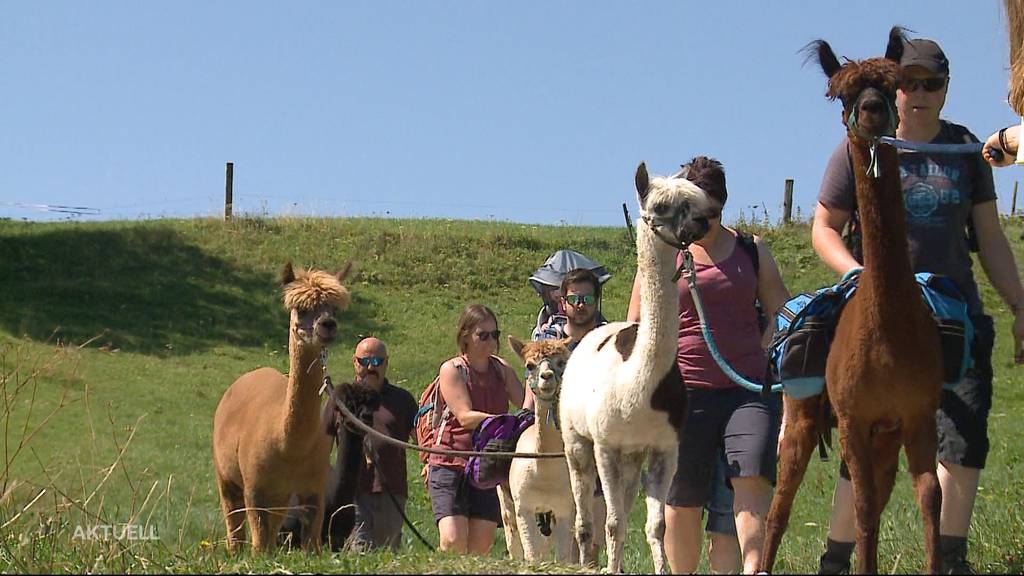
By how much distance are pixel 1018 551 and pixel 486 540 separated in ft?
9.94

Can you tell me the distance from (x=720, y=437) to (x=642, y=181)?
144 cm

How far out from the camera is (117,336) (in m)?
23.9

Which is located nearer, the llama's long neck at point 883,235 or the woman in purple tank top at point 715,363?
the llama's long neck at point 883,235

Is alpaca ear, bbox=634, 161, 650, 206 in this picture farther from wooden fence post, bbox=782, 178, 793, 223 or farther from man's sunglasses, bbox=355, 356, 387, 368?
wooden fence post, bbox=782, 178, 793, 223

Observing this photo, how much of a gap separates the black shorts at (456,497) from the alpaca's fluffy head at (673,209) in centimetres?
268

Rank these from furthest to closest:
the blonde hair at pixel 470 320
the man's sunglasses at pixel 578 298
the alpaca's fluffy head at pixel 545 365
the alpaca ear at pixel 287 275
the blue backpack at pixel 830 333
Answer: the alpaca ear at pixel 287 275, the blonde hair at pixel 470 320, the man's sunglasses at pixel 578 298, the alpaca's fluffy head at pixel 545 365, the blue backpack at pixel 830 333

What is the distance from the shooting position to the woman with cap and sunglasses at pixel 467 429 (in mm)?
7676

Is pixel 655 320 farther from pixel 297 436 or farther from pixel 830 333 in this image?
pixel 297 436

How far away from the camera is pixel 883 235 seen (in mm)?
4645

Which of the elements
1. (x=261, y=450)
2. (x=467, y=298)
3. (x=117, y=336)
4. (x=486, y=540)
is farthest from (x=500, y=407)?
(x=467, y=298)

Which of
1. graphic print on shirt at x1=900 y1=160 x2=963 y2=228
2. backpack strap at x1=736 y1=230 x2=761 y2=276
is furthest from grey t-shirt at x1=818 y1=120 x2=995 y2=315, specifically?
backpack strap at x1=736 y1=230 x2=761 y2=276

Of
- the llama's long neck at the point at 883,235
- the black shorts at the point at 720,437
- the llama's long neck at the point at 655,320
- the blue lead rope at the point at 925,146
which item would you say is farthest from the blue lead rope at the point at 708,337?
the blue lead rope at the point at 925,146

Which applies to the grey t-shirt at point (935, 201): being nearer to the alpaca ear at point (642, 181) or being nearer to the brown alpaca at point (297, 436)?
the alpaca ear at point (642, 181)

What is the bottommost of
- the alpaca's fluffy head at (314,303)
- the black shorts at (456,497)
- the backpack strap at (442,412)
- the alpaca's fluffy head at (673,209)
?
the black shorts at (456,497)
